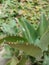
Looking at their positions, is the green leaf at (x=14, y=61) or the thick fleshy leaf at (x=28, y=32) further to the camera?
the thick fleshy leaf at (x=28, y=32)

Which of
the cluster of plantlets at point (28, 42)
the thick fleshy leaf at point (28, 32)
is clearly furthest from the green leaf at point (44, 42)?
the thick fleshy leaf at point (28, 32)

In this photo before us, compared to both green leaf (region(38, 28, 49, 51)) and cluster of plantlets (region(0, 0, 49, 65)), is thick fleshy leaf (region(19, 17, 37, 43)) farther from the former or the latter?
green leaf (region(38, 28, 49, 51))

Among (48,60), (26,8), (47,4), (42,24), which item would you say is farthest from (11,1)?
(48,60)

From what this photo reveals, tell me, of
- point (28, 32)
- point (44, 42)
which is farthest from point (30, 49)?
point (28, 32)

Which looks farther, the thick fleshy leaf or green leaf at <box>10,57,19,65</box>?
the thick fleshy leaf

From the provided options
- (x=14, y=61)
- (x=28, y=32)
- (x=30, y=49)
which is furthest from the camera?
(x=28, y=32)

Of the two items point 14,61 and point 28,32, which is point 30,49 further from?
point 28,32

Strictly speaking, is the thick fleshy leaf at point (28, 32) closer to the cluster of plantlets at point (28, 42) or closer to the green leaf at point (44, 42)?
the cluster of plantlets at point (28, 42)

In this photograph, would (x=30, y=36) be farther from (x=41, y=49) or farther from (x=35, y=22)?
(x=35, y=22)

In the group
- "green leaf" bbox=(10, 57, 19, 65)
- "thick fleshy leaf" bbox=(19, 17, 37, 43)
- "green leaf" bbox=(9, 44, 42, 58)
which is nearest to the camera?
"green leaf" bbox=(9, 44, 42, 58)

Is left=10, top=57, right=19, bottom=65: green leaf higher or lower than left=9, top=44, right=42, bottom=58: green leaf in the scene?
lower

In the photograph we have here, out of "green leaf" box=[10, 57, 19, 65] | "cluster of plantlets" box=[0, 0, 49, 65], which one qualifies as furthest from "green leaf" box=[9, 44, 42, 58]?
"green leaf" box=[10, 57, 19, 65]
